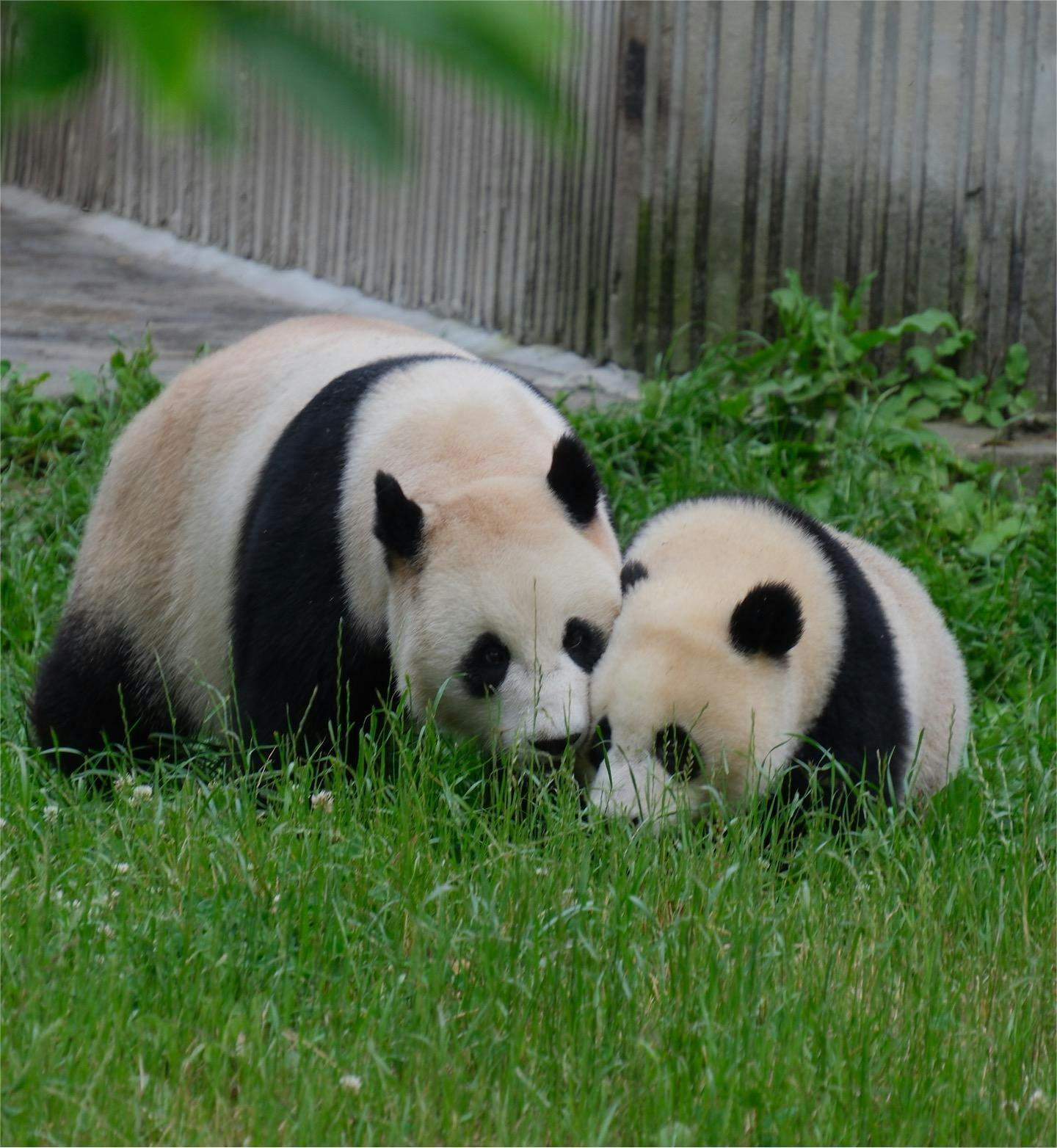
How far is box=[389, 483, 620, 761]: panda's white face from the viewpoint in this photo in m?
3.39

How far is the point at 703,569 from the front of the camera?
12.3ft

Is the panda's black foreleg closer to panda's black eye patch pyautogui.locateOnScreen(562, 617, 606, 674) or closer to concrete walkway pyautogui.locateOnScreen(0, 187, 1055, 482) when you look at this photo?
panda's black eye patch pyautogui.locateOnScreen(562, 617, 606, 674)

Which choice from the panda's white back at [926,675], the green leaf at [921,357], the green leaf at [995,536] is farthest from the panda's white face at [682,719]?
the green leaf at [921,357]

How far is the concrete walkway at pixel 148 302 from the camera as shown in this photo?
7.21 m

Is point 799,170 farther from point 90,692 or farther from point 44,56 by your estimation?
point 44,56

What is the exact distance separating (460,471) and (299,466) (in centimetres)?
42

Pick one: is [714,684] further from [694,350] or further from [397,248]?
[397,248]

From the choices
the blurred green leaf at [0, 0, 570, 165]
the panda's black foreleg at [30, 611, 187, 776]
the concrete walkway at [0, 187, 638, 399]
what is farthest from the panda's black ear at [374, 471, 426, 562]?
the concrete walkway at [0, 187, 638, 399]

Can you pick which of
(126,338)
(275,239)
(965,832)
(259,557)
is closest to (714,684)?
(965,832)

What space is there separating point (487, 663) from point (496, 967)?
0.97 m

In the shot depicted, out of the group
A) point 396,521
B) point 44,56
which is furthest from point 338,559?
point 44,56

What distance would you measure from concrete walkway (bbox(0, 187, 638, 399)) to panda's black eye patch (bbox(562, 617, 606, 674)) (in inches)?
128

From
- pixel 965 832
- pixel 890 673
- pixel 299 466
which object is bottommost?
pixel 965 832

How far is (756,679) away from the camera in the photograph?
3.49 metres
